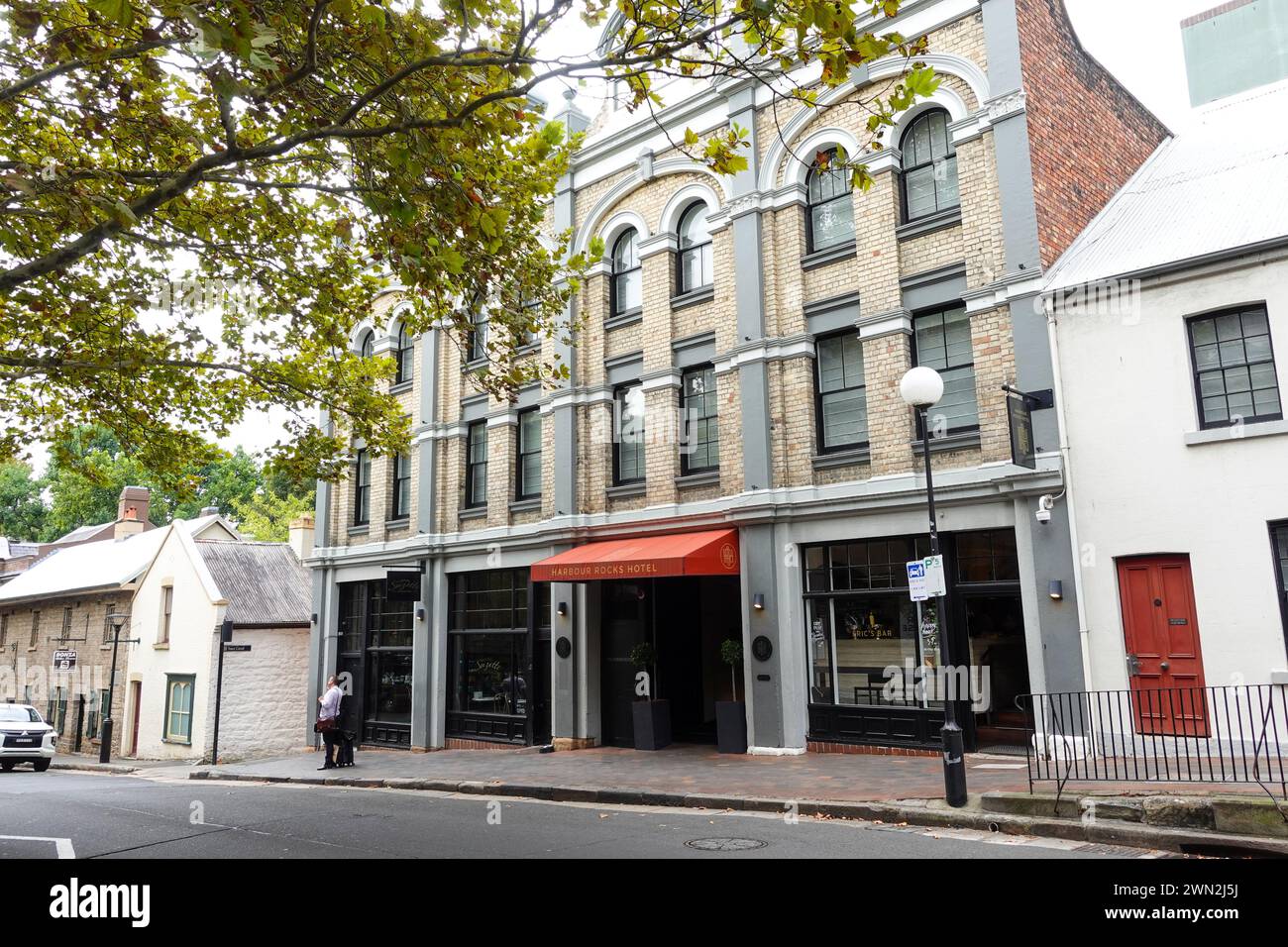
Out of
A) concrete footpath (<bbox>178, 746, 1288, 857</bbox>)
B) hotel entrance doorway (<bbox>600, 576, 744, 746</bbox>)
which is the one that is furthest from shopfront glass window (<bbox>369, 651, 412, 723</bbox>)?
hotel entrance doorway (<bbox>600, 576, 744, 746</bbox>)

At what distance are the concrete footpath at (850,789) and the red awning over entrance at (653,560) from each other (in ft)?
9.68

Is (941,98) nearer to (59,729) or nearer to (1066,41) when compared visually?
(1066,41)

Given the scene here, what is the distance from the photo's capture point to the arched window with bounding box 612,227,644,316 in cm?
1822

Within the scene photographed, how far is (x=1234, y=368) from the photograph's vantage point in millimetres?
11641

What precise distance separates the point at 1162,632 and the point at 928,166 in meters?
7.57

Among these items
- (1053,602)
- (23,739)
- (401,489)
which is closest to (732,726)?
(1053,602)

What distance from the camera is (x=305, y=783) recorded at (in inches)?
651

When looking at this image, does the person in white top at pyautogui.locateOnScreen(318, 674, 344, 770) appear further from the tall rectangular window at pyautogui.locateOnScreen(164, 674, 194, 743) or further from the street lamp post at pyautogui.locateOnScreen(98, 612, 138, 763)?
the street lamp post at pyautogui.locateOnScreen(98, 612, 138, 763)

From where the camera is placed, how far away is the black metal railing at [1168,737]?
29.9 ft

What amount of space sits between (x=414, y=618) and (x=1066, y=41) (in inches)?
661

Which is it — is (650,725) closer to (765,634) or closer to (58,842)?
(765,634)

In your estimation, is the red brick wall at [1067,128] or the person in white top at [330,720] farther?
the person in white top at [330,720]

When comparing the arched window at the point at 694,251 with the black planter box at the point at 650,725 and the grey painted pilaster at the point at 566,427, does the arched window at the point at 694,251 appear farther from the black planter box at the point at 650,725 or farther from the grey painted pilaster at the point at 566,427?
the black planter box at the point at 650,725

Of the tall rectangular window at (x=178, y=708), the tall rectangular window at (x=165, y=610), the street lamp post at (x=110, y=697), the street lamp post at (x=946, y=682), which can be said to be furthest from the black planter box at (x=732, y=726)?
the street lamp post at (x=110, y=697)
